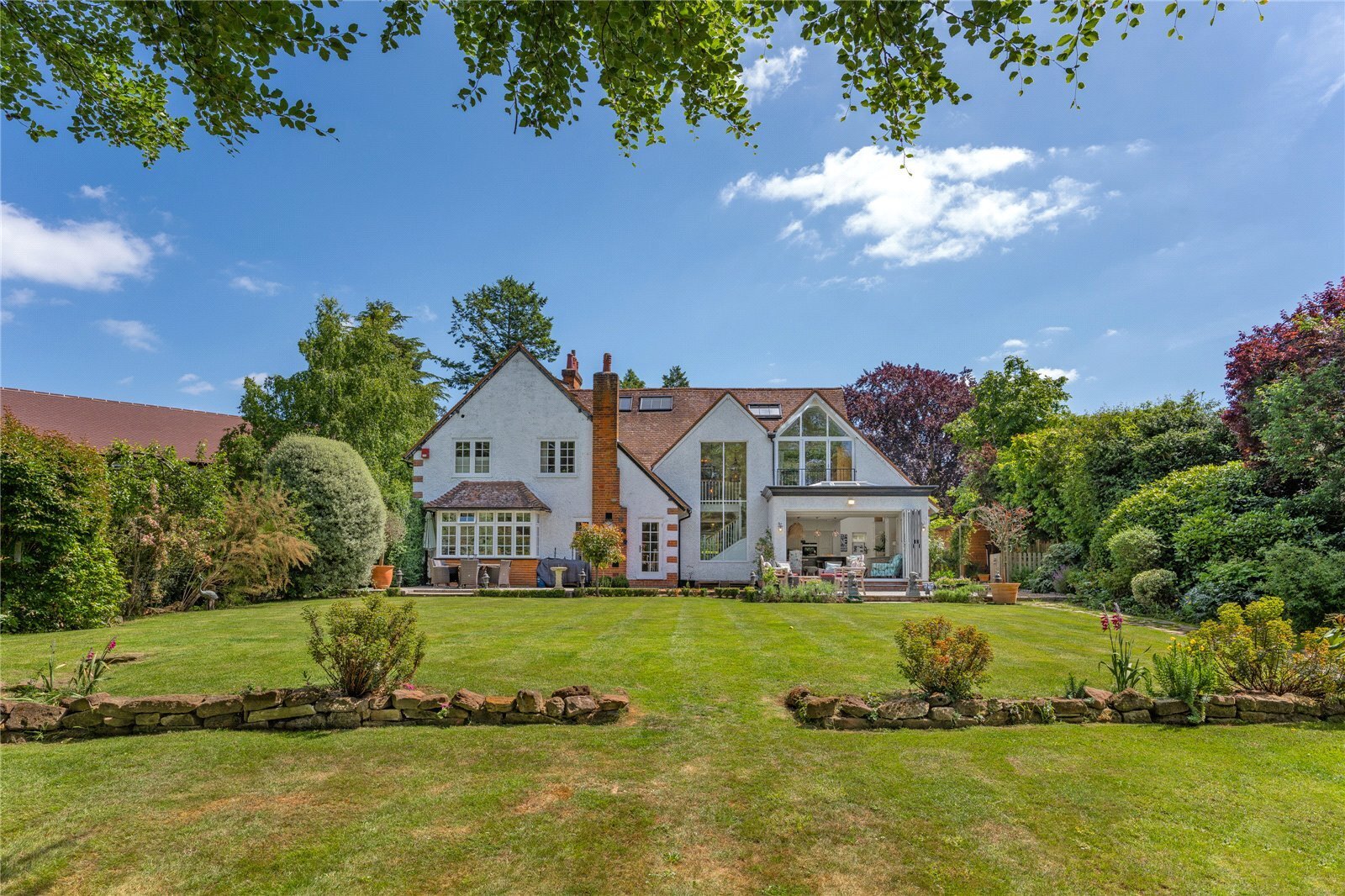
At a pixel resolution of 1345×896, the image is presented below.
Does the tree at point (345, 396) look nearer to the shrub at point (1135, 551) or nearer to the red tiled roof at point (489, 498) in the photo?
the red tiled roof at point (489, 498)

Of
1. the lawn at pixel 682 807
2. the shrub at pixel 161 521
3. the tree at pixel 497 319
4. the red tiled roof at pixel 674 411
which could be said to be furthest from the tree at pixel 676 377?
the lawn at pixel 682 807

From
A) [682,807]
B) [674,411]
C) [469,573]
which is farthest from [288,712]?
[674,411]

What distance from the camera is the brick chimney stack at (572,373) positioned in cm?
3061

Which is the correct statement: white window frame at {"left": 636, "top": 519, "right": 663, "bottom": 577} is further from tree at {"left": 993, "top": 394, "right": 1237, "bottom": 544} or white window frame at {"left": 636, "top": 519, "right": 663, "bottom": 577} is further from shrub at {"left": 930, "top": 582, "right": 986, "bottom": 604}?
tree at {"left": 993, "top": 394, "right": 1237, "bottom": 544}

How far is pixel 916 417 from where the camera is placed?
42.2 metres

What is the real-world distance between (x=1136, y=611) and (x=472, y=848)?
692 inches

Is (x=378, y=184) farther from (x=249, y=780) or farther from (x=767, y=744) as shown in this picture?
(x=767, y=744)

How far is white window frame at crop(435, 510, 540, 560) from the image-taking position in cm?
2506

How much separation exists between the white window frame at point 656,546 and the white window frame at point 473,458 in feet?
22.1

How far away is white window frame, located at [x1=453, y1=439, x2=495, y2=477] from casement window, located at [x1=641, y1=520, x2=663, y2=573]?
6.80 metres

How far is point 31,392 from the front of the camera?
28.7 m

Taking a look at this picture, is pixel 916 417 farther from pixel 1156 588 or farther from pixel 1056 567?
pixel 1156 588

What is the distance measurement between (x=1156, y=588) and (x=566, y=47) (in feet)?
56.1

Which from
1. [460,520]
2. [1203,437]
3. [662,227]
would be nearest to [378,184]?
[662,227]
